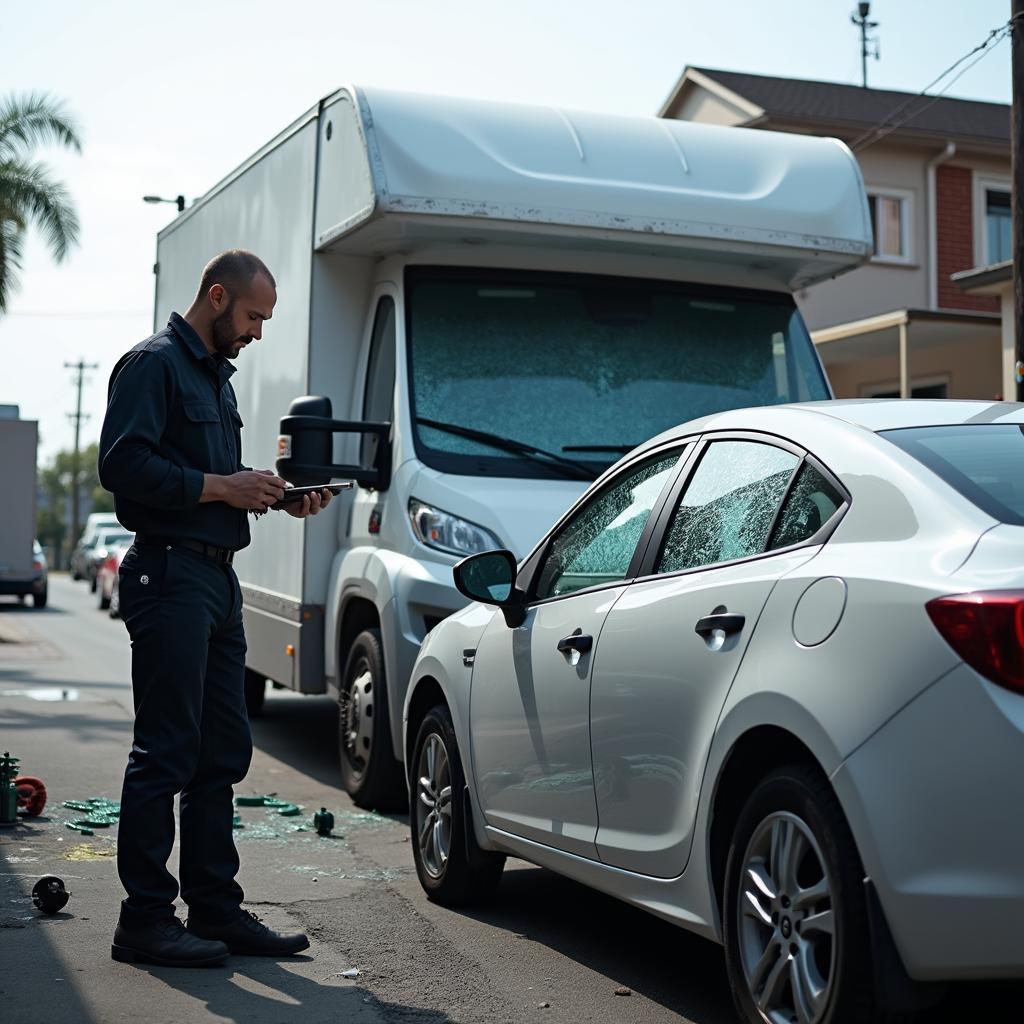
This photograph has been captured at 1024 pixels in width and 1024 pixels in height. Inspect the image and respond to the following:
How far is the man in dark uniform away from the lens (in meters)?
5.17

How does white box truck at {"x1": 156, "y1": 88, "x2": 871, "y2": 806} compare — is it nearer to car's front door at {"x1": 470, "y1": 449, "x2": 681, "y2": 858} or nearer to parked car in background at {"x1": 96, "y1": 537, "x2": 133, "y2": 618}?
car's front door at {"x1": 470, "y1": 449, "x2": 681, "y2": 858}

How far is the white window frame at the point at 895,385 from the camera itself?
23717 mm

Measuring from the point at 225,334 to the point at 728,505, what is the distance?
181 centimetres

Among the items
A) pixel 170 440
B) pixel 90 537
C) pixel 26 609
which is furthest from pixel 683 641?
pixel 90 537

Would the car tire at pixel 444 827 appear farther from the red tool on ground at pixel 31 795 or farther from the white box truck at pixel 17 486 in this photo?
the white box truck at pixel 17 486

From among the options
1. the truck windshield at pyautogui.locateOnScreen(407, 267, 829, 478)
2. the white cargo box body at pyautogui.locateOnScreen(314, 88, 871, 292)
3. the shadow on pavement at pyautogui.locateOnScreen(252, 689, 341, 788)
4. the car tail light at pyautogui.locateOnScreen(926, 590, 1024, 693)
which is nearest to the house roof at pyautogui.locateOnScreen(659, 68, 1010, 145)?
the shadow on pavement at pyautogui.locateOnScreen(252, 689, 341, 788)

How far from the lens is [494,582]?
5727mm

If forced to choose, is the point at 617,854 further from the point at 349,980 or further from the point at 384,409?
the point at 384,409

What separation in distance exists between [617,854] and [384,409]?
4.16 metres

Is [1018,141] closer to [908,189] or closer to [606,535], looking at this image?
[606,535]

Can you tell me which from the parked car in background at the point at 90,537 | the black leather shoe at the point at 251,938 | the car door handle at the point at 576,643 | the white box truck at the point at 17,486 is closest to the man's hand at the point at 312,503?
the car door handle at the point at 576,643

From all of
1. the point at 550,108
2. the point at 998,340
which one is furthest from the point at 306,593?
the point at 998,340

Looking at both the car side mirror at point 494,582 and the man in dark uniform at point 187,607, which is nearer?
the man in dark uniform at point 187,607

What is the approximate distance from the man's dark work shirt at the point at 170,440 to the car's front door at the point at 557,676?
3.21ft
